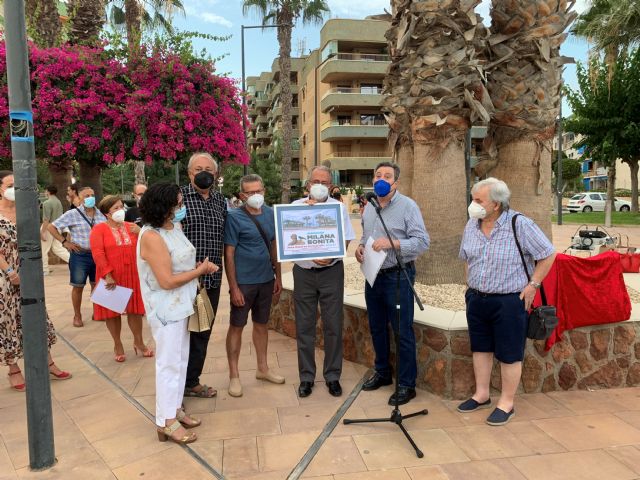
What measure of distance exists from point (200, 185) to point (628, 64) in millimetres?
23721

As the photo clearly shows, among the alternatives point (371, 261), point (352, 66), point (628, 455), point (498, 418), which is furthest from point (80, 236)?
point (352, 66)

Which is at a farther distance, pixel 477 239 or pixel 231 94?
pixel 231 94

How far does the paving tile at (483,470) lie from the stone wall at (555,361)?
3.18 feet

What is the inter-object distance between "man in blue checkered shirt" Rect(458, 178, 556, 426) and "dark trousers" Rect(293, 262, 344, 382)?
3.39 ft

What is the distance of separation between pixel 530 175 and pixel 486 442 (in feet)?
11.7

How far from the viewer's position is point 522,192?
5.91m

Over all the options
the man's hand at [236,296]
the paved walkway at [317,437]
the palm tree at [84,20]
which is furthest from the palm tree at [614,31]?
the man's hand at [236,296]

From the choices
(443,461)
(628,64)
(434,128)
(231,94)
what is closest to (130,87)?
(231,94)

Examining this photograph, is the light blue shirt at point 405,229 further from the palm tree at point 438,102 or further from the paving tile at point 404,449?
the palm tree at point 438,102

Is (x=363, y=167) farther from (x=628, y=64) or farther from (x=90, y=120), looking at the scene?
(x=90, y=120)

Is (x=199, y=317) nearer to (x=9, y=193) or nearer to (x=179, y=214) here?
(x=179, y=214)

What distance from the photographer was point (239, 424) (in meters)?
3.64

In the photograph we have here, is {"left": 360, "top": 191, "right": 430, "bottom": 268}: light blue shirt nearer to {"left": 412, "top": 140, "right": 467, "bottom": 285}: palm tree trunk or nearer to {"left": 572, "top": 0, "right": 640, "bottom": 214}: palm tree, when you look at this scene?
{"left": 412, "top": 140, "right": 467, "bottom": 285}: palm tree trunk

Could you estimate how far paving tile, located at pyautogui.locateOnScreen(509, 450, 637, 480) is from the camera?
2.92 meters
